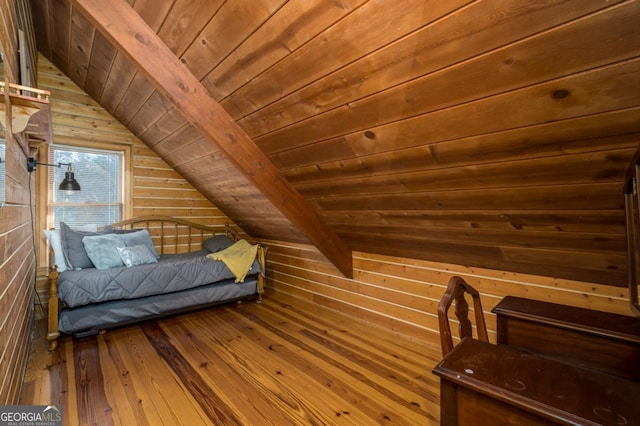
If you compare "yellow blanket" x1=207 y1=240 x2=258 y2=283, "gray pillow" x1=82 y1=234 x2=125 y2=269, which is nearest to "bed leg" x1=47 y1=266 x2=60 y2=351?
"gray pillow" x1=82 y1=234 x2=125 y2=269

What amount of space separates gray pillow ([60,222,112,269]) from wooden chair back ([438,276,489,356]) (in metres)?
3.28

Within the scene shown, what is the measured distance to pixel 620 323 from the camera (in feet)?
4.21

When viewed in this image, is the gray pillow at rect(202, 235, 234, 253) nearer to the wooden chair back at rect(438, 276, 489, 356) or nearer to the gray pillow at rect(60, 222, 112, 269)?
the gray pillow at rect(60, 222, 112, 269)

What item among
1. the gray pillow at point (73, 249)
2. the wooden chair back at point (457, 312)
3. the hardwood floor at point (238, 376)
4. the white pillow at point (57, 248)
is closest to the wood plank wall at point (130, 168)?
the white pillow at point (57, 248)

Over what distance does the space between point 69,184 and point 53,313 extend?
1.34 meters

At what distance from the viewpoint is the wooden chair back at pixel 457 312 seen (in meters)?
1.19

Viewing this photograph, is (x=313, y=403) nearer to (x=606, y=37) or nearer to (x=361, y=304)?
(x=361, y=304)

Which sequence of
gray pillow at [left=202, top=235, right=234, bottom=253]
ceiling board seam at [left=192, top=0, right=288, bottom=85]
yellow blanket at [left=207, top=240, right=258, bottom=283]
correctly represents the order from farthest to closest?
1. gray pillow at [left=202, top=235, right=234, bottom=253]
2. yellow blanket at [left=207, top=240, right=258, bottom=283]
3. ceiling board seam at [left=192, top=0, right=288, bottom=85]

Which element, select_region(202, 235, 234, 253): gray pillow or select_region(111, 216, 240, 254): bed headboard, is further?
select_region(202, 235, 234, 253): gray pillow

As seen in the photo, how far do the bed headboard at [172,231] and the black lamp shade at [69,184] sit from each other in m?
0.58

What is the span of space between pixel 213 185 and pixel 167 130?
0.80 meters

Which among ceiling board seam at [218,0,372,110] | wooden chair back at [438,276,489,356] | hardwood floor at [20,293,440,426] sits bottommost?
hardwood floor at [20,293,440,426]

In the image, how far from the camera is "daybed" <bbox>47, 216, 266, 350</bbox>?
100 inches

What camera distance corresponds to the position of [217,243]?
3973 mm
